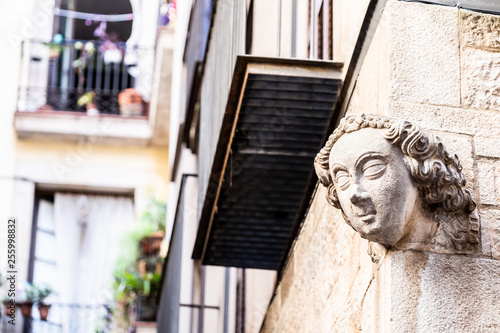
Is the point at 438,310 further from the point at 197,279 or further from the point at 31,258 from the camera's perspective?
the point at 31,258

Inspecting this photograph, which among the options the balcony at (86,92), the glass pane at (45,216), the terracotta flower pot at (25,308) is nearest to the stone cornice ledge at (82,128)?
the balcony at (86,92)

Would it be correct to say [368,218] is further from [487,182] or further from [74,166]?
[74,166]

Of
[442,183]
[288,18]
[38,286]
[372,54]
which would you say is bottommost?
[38,286]

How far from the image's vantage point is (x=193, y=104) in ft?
37.7

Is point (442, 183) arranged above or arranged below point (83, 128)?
below

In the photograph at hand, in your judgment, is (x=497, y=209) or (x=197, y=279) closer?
(x=497, y=209)

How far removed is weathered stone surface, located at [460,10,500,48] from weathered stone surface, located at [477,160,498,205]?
1.83ft

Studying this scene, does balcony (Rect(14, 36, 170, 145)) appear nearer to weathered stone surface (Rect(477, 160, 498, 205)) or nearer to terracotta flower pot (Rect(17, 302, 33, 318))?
terracotta flower pot (Rect(17, 302, 33, 318))

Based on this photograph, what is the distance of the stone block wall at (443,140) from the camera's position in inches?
183

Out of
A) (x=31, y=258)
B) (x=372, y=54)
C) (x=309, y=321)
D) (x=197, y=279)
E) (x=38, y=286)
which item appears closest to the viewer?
(x=372, y=54)

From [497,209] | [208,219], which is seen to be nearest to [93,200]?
[208,219]

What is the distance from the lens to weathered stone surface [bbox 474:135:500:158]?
16.4ft

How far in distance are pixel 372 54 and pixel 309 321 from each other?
1.54m

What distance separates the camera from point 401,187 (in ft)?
15.2
